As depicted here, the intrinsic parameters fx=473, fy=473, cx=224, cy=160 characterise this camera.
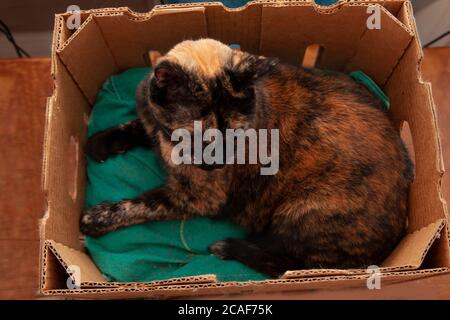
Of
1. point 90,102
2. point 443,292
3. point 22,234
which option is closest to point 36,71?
point 90,102

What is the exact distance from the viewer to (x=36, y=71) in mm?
1696

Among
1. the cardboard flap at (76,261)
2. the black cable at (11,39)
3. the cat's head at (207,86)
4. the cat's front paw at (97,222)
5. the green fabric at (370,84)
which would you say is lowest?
the cardboard flap at (76,261)

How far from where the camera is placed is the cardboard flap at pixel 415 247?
1.11 m

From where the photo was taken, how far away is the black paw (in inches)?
62.8

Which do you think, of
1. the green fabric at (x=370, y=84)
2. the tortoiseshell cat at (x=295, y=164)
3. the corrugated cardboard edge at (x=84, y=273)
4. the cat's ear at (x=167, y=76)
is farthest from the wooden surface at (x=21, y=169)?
the green fabric at (x=370, y=84)

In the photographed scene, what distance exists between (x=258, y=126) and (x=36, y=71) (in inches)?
36.2

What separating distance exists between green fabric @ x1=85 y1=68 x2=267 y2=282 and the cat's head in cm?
50

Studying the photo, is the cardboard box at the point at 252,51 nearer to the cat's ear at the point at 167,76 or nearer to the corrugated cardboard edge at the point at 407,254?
the corrugated cardboard edge at the point at 407,254

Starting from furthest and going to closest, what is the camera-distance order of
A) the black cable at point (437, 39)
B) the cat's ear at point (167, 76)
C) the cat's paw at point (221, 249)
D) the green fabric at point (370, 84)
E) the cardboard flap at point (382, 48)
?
1. the black cable at point (437, 39)
2. the green fabric at point (370, 84)
3. the cat's paw at point (221, 249)
4. the cardboard flap at point (382, 48)
5. the cat's ear at point (167, 76)

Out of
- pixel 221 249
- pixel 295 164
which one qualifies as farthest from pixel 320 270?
pixel 221 249

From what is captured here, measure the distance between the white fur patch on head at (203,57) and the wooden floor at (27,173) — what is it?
0.70m

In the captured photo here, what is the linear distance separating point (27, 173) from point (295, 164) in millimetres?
918

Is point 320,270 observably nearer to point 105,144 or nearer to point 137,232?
point 137,232

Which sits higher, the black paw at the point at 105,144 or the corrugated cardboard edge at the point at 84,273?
the black paw at the point at 105,144
